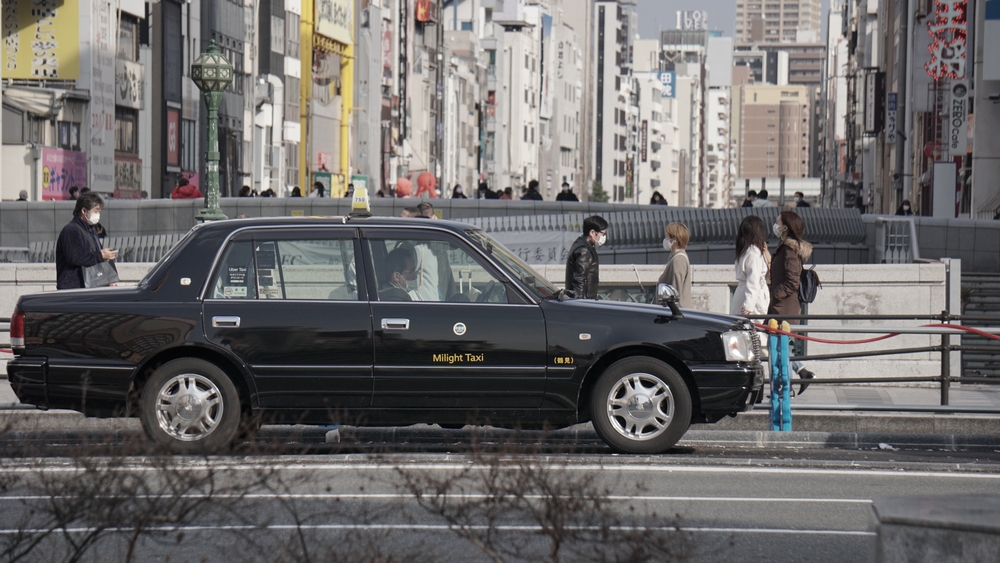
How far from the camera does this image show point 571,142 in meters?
155

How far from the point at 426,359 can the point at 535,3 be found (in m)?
140

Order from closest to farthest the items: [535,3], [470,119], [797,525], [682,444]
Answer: [797,525]
[682,444]
[470,119]
[535,3]

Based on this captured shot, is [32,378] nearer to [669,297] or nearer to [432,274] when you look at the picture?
[432,274]

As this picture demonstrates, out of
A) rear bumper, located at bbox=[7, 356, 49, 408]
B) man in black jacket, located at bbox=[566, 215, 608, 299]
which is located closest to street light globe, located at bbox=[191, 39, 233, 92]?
man in black jacket, located at bbox=[566, 215, 608, 299]

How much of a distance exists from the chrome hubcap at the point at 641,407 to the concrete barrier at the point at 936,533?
5.32 meters

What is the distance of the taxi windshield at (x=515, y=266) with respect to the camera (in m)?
9.87

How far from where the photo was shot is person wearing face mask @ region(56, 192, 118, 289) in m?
12.6

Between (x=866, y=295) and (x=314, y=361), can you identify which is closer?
(x=314, y=361)

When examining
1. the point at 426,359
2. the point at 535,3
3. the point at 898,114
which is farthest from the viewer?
the point at 535,3

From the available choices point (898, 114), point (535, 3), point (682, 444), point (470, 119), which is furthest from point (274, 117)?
point (535, 3)

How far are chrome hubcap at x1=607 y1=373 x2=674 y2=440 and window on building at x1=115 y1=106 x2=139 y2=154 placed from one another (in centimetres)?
4133

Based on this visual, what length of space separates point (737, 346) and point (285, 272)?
312 centimetres

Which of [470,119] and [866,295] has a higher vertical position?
[470,119]

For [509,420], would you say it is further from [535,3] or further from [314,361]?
[535,3]
